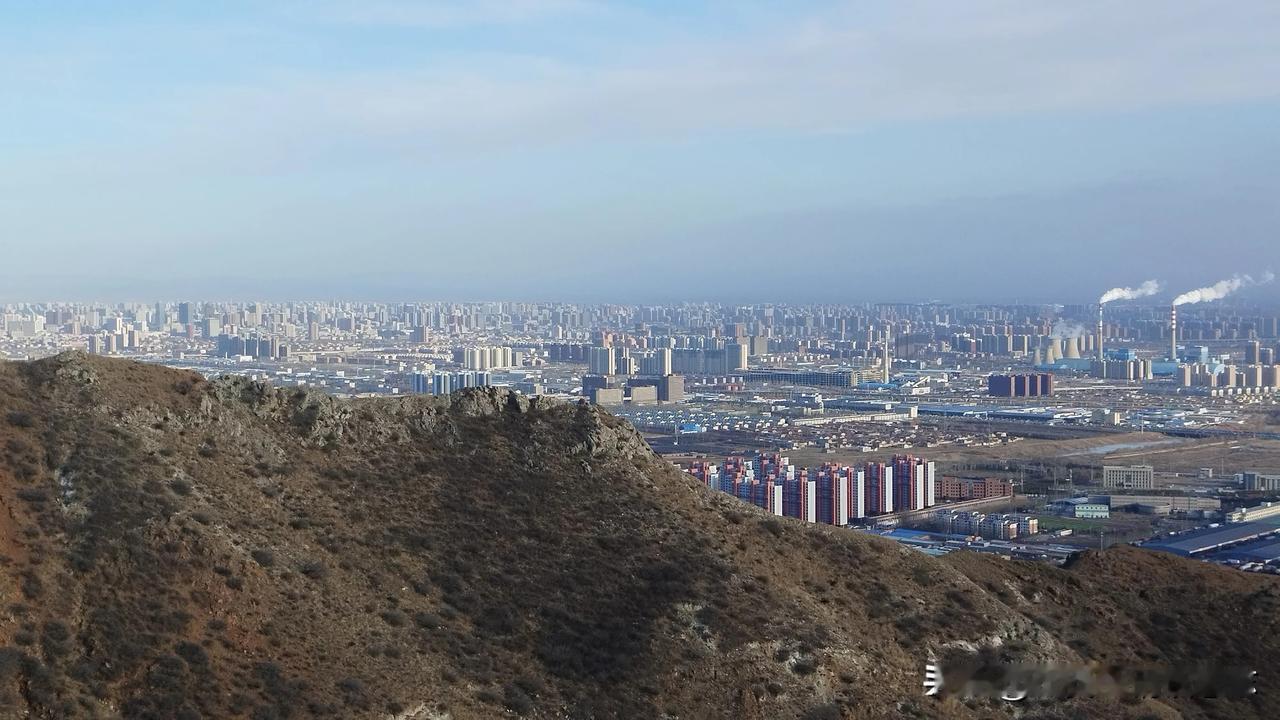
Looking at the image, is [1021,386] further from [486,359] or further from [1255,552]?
[1255,552]

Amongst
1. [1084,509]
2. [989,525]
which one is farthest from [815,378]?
[989,525]

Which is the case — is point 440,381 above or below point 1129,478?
above

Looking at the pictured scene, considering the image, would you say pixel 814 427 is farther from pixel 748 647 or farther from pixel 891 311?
pixel 891 311

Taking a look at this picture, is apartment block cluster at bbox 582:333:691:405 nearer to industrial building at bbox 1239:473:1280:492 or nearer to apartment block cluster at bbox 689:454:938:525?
apartment block cluster at bbox 689:454:938:525

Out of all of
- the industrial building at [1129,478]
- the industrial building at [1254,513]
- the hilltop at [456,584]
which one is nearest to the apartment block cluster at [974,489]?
the industrial building at [1129,478]

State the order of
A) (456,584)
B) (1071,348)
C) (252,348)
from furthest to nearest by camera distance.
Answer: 1. (1071,348)
2. (252,348)
3. (456,584)

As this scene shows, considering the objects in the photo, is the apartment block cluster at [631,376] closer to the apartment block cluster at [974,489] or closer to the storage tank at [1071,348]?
the storage tank at [1071,348]
